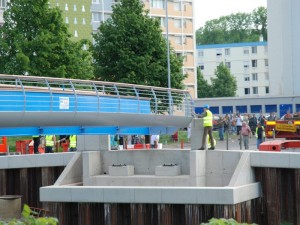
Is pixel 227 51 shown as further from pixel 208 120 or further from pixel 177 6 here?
pixel 208 120

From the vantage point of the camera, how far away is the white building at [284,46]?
100 meters

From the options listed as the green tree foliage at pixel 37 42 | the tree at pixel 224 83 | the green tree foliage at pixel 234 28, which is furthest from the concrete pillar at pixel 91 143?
the green tree foliage at pixel 234 28

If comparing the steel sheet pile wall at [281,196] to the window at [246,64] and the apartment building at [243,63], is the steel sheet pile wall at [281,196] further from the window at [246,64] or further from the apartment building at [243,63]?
the window at [246,64]

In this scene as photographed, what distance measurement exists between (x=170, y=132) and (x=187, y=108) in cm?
209

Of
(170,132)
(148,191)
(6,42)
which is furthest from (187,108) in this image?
(6,42)

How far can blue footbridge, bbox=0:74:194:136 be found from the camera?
87.1ft

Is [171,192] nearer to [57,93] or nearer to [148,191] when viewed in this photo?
[148,191]

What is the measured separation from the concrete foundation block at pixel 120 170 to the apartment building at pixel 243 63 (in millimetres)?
120702

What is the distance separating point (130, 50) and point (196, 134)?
32626 mm

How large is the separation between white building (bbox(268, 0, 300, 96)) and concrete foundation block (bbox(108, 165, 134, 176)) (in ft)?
230

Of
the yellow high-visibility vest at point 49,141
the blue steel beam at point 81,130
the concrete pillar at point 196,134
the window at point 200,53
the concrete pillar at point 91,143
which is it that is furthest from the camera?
the window at point 200,53

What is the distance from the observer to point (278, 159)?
2752cm

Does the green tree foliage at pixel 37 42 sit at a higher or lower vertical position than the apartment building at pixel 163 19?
lower

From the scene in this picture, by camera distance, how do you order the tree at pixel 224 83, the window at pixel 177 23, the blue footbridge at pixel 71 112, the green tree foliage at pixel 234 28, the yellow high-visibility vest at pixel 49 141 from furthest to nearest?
the green tree foliage at pixel 234 28 → the tree at pixel 224 83 → the window at pixel 177 23 → the yellow high-visibility vest at pixel 49 141 → the blue footbridge at pixel 71 112
